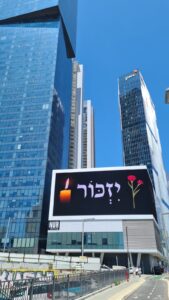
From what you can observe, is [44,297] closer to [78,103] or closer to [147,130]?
[147,130]

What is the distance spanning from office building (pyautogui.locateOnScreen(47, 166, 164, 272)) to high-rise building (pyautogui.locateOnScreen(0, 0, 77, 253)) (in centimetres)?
1107

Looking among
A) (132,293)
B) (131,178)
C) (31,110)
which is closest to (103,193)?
(131,178)

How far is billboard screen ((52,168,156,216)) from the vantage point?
245 feet

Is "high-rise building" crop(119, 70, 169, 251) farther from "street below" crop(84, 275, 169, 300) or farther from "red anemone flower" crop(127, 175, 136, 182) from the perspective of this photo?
"street below" crop(84, 275, 169, 300)

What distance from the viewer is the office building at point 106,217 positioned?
70.9 metres

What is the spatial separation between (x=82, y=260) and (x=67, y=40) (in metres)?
138

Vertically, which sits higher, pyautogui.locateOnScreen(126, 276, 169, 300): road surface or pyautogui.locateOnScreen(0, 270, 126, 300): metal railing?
pyautogui.locateOnScreen(0, 270, 126, 300): metal railing

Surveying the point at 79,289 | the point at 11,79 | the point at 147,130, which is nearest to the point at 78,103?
the point at 147,130

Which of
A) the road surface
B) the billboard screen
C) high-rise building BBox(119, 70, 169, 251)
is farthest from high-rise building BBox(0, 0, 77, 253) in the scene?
the road surface

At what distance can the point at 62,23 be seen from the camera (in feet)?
478

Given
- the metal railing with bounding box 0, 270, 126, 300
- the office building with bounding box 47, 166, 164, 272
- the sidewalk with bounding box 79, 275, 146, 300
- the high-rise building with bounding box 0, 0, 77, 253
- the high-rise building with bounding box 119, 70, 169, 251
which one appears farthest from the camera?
the high-rise building with bounding box 119, 70, 169, 251

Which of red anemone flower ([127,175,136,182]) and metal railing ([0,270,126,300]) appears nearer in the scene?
metal railing ([0,270,126,300])

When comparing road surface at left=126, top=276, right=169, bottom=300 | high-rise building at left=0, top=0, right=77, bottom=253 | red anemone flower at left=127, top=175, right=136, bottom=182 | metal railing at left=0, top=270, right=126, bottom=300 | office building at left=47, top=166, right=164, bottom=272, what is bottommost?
road surface at left=126, top=276, right=169, bottom=300

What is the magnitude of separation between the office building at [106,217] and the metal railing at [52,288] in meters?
53.2
